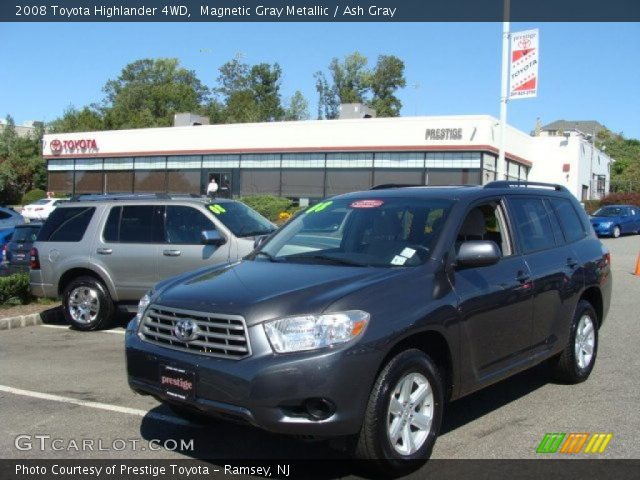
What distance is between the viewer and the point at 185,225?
9398mm

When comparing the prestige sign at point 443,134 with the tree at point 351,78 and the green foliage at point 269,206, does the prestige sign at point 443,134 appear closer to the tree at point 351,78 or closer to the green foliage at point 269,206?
the green foliage at point 269,206

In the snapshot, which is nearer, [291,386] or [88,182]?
[291,386]

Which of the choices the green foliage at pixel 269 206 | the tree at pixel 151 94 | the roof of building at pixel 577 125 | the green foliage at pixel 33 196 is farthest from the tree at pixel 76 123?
the roof of building at pixel 577 125

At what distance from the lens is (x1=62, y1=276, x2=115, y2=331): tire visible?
944cm

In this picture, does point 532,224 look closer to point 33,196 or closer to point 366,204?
point 366,204

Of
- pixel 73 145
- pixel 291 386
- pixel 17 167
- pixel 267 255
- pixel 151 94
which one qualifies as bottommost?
pixel 291 386

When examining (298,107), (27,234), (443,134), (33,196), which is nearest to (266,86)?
(298,107)

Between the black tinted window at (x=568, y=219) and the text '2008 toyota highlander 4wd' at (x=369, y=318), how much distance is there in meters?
0.41

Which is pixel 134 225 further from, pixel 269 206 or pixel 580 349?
pixel 269 206

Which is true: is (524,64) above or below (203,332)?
above

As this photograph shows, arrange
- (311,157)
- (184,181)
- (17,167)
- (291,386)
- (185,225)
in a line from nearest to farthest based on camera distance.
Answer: (291,386) → (185,225) → (311,157) → (184,181) → (17,167)

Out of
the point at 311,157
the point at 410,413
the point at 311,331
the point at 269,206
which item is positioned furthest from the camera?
the point at 311,157

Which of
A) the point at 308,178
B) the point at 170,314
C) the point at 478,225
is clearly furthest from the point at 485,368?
the point at 308,178

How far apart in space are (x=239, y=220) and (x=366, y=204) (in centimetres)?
424
